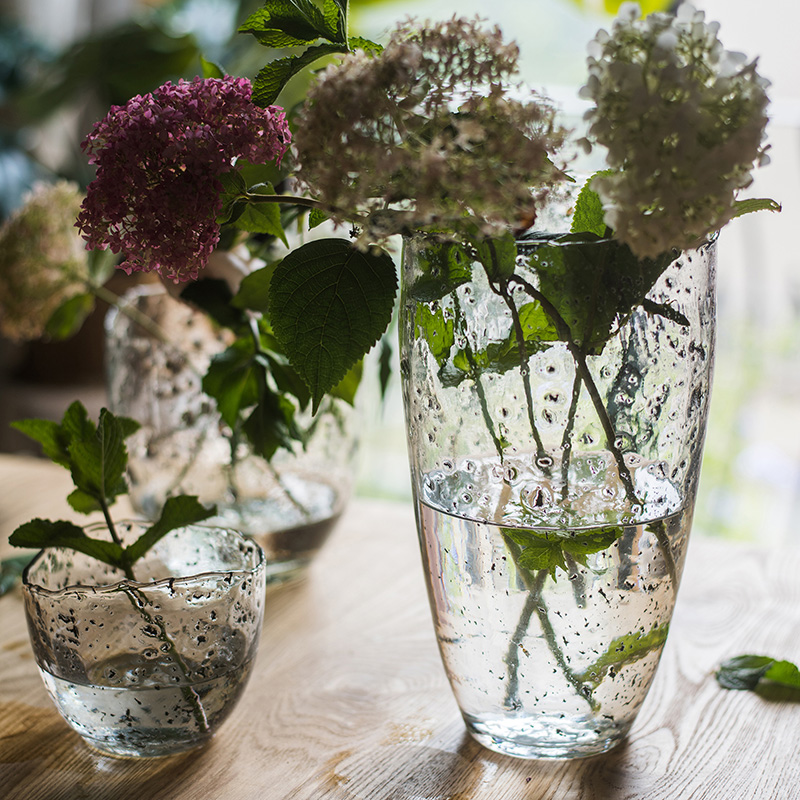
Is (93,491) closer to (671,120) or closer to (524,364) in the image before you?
(524,364)

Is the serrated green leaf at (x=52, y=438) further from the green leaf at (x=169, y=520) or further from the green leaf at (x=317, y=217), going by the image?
the green leaf at (x=317, y=217)

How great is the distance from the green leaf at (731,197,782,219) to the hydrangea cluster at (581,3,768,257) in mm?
56

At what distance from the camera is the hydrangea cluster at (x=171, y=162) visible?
464mm

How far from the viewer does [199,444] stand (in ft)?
2.50

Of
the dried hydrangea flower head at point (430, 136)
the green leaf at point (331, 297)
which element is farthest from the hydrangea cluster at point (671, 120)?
the green leaf at point (331, 297)

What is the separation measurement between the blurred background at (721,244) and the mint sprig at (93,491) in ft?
5.11

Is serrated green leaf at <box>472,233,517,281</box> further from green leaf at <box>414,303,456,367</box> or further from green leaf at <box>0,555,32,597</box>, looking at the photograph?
green leaf at <box>0,555,32,597</box>

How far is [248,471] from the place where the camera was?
2.54 feet

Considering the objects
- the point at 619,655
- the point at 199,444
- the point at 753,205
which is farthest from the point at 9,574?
the point at 753,205

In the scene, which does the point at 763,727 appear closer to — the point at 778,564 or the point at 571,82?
the point at 778,564

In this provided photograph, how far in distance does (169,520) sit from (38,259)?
348 mm

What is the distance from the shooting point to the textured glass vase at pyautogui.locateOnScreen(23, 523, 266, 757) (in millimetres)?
524

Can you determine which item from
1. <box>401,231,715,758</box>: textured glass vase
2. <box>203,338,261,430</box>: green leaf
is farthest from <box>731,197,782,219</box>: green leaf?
<box>203,338,261,430</box>: green leaf

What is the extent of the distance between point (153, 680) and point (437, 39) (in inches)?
14.8
